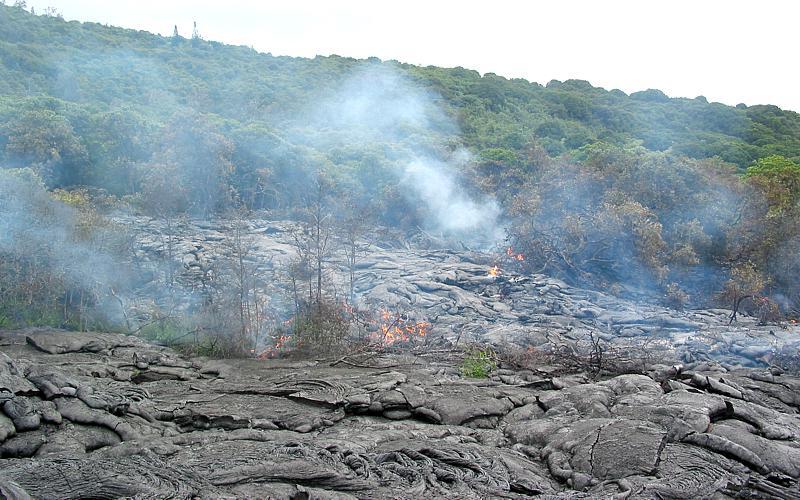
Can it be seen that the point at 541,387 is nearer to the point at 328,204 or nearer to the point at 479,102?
the point at 328,204

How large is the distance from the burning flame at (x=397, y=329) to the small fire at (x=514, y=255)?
6020 mm

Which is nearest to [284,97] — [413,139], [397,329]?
[413,139]

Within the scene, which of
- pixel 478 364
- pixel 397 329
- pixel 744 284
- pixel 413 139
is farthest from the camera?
pixel 413 139

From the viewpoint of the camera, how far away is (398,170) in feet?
86.1

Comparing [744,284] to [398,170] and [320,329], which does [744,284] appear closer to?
[320,329]

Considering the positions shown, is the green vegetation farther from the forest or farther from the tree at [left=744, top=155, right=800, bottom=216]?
the tree at [left=744, top=155, right=800, bottom=216]

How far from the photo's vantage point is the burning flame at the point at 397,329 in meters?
12.0

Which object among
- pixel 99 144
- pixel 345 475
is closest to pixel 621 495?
pixel 345 475

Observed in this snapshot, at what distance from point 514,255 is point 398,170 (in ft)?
29.4

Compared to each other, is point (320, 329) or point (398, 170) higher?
point (398, 170)

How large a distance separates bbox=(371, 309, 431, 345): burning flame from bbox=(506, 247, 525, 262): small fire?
602 centimetres

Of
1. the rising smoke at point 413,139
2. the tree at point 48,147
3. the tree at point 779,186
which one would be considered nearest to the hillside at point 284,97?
the rising smoke at point 413,139

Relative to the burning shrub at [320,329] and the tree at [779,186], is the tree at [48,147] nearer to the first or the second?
the burning shrub at [320,329]

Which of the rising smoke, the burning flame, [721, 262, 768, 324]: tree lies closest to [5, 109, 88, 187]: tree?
the rising smoke
